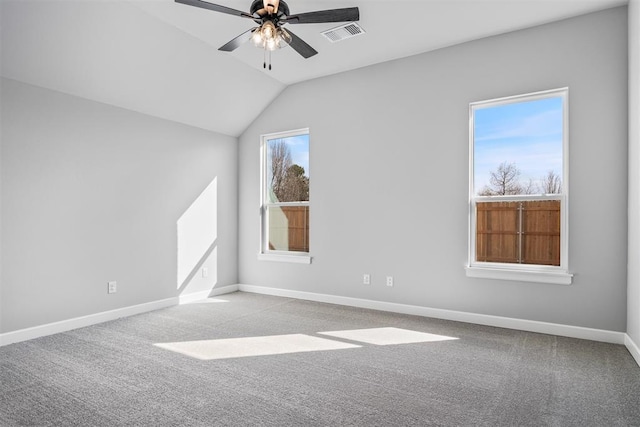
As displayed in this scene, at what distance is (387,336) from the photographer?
3.52 meters

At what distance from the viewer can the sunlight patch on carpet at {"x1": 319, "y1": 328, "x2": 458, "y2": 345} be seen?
3.39m

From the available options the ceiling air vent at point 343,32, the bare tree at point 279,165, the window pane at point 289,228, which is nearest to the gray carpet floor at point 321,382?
the window pane at point 289,228

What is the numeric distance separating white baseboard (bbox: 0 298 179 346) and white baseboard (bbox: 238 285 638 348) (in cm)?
163

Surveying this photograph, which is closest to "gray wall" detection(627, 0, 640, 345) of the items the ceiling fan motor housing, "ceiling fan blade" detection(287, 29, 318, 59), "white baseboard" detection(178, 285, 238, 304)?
"ceiling fan blade" detection(287, 29, 318, 59)

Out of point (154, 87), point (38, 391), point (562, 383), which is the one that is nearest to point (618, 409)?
point (562, 383)

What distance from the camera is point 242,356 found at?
301 centimetres

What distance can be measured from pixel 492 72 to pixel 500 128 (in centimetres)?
60

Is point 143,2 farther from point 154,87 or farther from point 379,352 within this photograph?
point 379,352

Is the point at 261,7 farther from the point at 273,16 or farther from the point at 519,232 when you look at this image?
the point at 519,232

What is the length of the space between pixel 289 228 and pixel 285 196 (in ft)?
1.59

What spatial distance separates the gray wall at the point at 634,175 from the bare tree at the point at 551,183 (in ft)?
1.81

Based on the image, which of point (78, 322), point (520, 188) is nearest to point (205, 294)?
point (78, 322)

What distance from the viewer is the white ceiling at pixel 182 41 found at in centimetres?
313

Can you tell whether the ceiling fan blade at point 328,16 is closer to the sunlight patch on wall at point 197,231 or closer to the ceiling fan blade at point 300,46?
the ceiling fan blade at point 300,46
